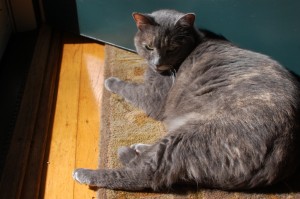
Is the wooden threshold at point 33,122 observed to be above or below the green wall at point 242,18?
below

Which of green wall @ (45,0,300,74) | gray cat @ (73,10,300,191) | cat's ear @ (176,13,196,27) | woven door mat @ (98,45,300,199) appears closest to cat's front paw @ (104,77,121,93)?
woven door mat @ (98,45,300,199)

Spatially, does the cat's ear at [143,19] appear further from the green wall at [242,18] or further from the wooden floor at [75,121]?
the wooden floor at [75,121]

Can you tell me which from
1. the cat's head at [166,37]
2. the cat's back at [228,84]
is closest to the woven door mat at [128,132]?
the cat's back at [228,84]

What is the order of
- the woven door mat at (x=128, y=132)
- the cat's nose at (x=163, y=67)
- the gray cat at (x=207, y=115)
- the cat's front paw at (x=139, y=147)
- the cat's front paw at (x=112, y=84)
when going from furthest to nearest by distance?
the cat's front paw at (x=112, y=84) → the cat's nose at (x=163, y=67) → the cat's front paw at (x=139, y=147) → the woven door mat at (x=128, y=132) → the gray cat at (x=207, y=115)

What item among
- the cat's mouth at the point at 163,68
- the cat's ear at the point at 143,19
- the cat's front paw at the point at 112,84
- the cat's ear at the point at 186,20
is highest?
the cat's ear at the point at 186,20

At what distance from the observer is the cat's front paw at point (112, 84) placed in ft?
6.10

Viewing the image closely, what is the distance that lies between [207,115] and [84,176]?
0.54 meters

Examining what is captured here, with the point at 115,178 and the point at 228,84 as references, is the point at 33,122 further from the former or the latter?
the point at 228,84

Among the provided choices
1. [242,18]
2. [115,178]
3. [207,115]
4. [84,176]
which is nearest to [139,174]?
[115,178]

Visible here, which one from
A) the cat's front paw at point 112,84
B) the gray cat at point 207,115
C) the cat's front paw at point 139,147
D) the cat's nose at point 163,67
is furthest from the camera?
the cat's front paw at point 112,84

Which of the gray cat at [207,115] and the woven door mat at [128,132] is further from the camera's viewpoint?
the woven door mat at [128,132]

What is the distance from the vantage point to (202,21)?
1849 mm

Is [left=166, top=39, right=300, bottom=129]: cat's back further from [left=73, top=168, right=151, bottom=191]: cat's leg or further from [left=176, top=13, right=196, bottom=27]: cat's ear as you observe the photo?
[left=73, top=168, right=151, bottom=191]: cat's leg

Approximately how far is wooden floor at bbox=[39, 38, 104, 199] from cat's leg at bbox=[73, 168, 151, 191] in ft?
0.20
